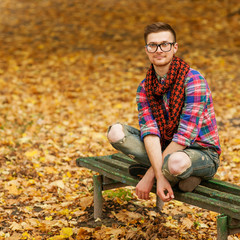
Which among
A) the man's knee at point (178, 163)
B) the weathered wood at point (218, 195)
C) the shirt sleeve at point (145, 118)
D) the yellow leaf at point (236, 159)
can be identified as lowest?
the yellow leaf at point (236, 159)

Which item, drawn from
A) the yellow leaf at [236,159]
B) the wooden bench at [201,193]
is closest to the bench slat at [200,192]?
the wooden bench at [201,193]

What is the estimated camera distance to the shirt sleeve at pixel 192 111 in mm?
2701


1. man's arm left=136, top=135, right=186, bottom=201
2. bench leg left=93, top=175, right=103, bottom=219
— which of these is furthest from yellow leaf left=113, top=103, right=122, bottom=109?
man's arm left=136, top=135, right=186, bottom=201

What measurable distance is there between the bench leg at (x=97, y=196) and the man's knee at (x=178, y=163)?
0.87 m

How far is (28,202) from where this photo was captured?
11.8 ft

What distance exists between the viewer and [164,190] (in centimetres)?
264

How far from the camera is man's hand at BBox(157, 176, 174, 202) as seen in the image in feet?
8.49

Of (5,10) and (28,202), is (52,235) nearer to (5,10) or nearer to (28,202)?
(28,202)

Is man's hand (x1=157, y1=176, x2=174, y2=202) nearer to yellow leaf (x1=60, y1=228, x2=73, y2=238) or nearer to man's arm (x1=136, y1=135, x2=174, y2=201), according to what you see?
man's arm (x1=136, y1=135, x2=174, y2=201)

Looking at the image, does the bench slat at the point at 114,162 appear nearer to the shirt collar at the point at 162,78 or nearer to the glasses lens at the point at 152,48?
the shirt collar at the point at 162,78

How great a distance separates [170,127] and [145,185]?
424 millimetres

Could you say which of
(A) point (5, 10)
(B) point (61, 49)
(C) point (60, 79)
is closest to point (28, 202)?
(C) point (60, 79)

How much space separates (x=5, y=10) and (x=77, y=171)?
387 inches

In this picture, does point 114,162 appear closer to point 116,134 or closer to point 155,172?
point 116,134
